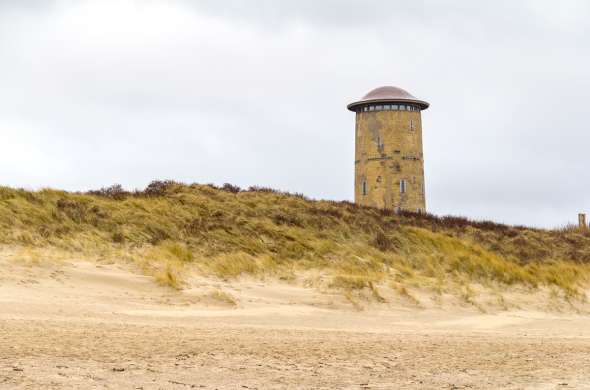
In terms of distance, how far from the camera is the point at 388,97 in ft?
146

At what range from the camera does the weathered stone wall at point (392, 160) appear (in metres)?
43.8

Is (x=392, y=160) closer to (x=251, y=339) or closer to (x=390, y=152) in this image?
(x=390, y=152)

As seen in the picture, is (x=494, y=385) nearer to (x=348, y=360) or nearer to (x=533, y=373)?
(x=533, y=373)

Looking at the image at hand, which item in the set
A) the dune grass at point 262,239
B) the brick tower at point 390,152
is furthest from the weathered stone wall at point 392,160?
the dune grass at point 262,239

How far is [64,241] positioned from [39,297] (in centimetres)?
408

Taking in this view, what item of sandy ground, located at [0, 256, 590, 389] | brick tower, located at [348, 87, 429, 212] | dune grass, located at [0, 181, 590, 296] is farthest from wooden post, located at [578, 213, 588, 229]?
sandy ground, located at [0, 256, 590, 389]

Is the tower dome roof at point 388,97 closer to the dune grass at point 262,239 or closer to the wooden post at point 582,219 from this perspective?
the wooden post at point 582,219

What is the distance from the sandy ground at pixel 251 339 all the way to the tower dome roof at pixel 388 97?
2514 cm

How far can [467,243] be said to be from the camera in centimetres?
2538

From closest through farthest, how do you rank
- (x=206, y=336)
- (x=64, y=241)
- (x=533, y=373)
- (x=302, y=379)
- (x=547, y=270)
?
(x=302, y=379)
(x=533, y=373)
(x=206, y=336)
(x=64, y=241)
(x=547, y=270)

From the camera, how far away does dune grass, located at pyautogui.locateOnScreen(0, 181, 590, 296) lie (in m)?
19.5

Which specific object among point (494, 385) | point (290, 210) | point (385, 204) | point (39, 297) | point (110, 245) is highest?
point (385, 204)

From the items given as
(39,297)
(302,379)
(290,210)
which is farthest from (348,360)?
(290,210)

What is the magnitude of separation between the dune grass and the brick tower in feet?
51.1
